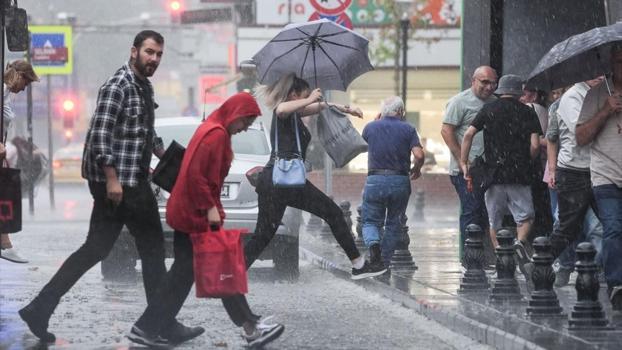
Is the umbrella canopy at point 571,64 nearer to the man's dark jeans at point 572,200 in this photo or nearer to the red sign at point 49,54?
the man's dark jeans at point 572,200

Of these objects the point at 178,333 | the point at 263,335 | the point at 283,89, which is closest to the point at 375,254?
the point at 283,89

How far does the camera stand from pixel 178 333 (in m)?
9.13

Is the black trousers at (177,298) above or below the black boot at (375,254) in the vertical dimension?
above

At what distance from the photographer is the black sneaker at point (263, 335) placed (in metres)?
8.85

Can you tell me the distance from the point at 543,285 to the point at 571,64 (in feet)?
5.44

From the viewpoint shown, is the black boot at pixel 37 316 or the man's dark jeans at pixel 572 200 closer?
the black boot at pixel 37 316

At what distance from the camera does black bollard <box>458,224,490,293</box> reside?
38.6 ft

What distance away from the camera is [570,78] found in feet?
34.8

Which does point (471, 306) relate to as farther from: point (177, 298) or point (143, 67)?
point (143, 67)

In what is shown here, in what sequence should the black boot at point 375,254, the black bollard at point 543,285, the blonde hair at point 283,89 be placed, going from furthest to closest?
the black boot at point 375,254
the blonde hair at point 283,89
the black bollard at point 543,285

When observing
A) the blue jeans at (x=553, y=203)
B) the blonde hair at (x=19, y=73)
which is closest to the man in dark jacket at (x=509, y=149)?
the blue jeans at (x=553, y=203)

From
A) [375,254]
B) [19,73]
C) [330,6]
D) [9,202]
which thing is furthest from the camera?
[330,6]

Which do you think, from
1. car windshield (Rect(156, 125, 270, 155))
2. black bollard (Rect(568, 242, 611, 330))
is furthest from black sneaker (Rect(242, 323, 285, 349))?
car windshield (Rect(156, 125, 270, 155))

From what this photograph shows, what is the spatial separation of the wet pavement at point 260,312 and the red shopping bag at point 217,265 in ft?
1.91
